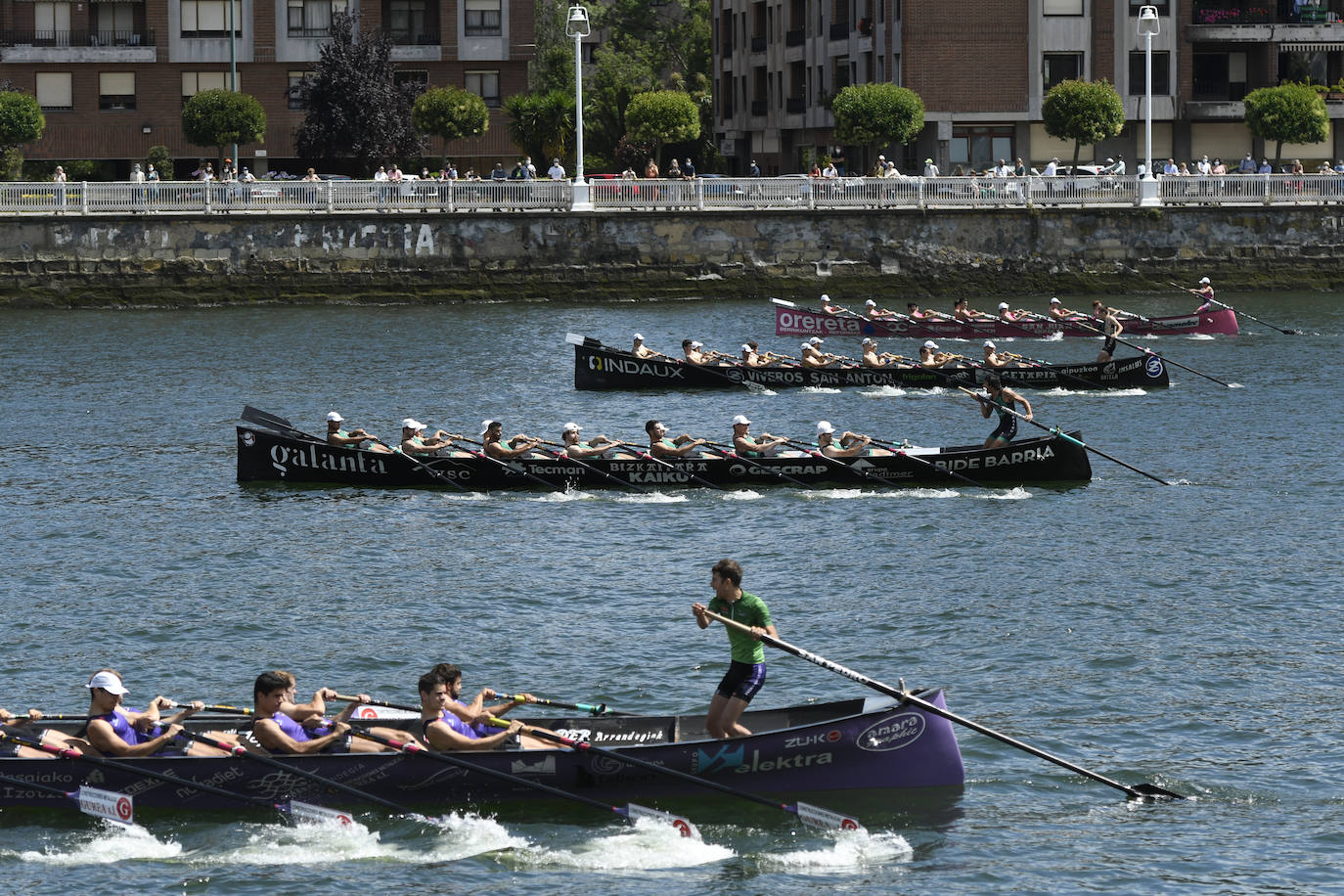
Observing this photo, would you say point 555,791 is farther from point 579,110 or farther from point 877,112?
point 877,112

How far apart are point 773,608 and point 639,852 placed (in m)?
8.80

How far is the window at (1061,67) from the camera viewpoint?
76062 mm

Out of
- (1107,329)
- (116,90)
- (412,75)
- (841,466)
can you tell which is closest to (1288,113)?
(1107,329)

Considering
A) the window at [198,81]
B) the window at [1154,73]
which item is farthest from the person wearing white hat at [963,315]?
the window at [198,81]

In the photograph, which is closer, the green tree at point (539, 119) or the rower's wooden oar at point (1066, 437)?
the rower's wooden oar at point (1066, 437)

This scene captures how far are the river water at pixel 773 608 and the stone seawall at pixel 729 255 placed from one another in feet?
55.1

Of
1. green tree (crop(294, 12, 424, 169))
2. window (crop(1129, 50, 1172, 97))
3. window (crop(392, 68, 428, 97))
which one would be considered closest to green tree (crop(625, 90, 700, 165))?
→ green tree (crop(294, 12, 424, 169))

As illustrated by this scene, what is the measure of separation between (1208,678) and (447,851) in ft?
32.0

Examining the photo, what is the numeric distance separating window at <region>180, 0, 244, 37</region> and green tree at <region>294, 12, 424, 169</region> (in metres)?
6.46

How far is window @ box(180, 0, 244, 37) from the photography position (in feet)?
260

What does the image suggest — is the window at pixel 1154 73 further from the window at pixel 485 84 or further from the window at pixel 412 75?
the window at pixel 412 75

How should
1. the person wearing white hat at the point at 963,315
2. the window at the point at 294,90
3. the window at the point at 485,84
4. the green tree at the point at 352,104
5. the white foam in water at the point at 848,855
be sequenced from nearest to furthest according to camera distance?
the white foam in water at the point at 848,855 → the person wearing white hat at the point at 963,315 → the green tree at the point at 352,104 → the window at the point at 294,90 → the window at the point at 485,84

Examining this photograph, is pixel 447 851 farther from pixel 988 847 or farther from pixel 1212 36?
pixel 1212 36

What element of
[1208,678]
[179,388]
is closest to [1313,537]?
[1208,678]
